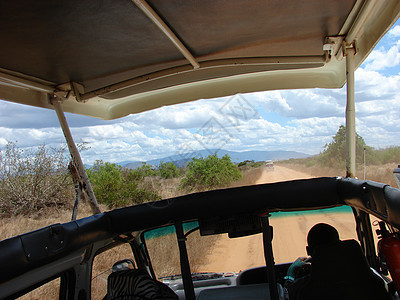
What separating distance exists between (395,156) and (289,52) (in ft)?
17.0

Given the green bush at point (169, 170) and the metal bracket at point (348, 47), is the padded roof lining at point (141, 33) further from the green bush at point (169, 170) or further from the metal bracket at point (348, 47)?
the green bush at point (169, 170)

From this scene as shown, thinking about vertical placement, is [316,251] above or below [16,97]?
below

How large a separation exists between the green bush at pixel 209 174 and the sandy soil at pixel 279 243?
6.02ft

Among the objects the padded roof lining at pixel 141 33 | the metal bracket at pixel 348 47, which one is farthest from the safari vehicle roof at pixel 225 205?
the padded roof lining at pixel 141 33

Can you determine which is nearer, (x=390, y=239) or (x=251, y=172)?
(x=390, y=239)

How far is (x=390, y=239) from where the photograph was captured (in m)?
2.25

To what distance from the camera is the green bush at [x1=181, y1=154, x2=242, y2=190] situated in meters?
6.58

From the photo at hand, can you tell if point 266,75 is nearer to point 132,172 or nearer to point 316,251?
point 316,251

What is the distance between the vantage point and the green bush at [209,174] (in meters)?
6.58

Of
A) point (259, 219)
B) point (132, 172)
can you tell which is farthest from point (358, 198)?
point (132, 172)

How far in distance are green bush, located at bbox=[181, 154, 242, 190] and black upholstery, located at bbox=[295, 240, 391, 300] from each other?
350 centimetres

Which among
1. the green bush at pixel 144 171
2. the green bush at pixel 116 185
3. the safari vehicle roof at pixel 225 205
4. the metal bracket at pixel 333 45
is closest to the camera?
the metal bracket at pixel 333 45

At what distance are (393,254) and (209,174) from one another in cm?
574

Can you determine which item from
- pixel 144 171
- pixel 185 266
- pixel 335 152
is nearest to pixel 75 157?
pixel 185 266
